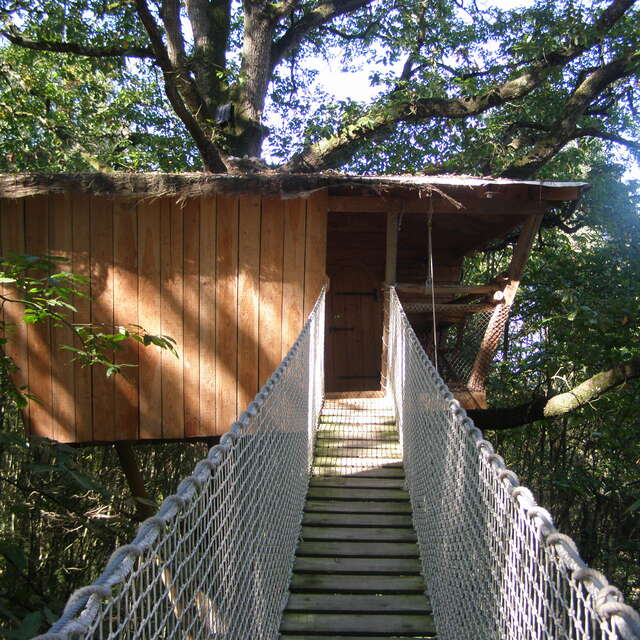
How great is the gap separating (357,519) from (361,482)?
445 mm

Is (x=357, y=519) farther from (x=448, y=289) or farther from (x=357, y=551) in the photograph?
(x=448, y=289)

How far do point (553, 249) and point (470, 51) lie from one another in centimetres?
396

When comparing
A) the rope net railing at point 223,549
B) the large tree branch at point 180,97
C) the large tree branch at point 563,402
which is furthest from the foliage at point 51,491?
the large tree branch at point 563,402

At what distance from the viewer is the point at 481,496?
6.72 ft

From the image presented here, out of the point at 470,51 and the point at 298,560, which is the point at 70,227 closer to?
the point at 298,560

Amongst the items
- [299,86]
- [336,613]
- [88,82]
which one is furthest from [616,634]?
[299,86]

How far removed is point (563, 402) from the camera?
580 centimetres

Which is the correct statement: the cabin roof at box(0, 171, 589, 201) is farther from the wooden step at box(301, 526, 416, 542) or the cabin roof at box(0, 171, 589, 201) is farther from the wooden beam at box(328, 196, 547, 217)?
the wooden step at box(301, 526, 416, 542)

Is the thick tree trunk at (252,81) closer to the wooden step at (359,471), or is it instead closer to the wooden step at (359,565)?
the wooden step at (359,471)

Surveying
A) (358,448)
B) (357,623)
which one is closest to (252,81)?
(358,448)

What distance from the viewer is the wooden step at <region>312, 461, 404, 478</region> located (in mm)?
4227

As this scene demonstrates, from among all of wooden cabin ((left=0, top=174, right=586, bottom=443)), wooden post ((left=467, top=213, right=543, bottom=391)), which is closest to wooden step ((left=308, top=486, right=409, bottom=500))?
wooden cabin ((left=0, top=174, right=586, bottom=443))

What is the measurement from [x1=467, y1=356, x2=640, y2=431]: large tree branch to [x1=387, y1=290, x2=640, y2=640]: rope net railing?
7.90 ft

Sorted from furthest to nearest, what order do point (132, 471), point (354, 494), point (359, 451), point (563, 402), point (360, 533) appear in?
point (132, 471) < point (563, 402) < point (359, 451) < point (354, 494) < point (360, 533)
